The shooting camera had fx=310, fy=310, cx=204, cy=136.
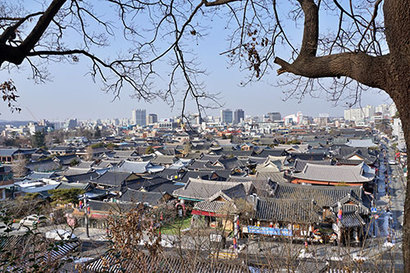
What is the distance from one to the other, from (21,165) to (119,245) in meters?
24.9

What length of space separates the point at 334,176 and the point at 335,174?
0.52 ft

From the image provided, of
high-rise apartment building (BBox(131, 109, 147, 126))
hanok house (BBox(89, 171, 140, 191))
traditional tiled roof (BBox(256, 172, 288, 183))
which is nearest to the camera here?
traditional tiled roof (BBox(256, 172, 288, 183))

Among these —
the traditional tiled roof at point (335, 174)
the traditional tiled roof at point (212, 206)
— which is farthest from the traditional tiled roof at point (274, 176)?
the traditional tiled roof at point (212, 206)

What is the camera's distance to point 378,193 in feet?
54.2

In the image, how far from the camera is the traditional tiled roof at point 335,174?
50.2 feet

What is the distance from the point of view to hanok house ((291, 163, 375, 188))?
15258 millimetres

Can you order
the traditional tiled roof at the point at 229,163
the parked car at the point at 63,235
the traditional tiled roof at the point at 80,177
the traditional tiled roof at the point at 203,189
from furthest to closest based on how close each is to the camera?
the traditional tiled roof at the point at 229,163 < the traditional tiled roof at the point at 80,177 < the traditional tiled roof at the point at 203,189 < the parked car at the point at 63,235

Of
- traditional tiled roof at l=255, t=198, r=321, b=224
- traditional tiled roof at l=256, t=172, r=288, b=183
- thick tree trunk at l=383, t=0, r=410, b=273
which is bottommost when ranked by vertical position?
traditional tiled roof at l=256, t=172, r=288, b=183

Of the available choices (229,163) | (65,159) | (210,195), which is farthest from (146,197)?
(65,159)

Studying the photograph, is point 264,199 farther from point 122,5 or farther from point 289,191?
point 122,5

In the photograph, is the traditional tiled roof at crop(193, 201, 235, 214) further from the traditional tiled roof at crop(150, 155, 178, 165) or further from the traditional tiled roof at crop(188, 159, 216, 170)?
the traditional tiled roof at crop(150, 155, 178, 165)

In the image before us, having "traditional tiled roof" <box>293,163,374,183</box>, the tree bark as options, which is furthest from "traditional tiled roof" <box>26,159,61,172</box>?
the tree bark

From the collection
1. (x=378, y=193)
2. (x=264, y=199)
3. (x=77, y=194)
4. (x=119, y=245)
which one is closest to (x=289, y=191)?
(x=264, y=199)

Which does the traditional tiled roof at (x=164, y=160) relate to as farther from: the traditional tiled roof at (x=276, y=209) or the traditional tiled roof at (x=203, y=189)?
the traditional tiled roof at (x=276, y=209)
